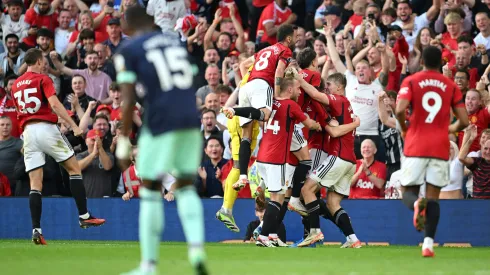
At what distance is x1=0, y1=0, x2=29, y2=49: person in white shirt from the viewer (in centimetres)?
2410

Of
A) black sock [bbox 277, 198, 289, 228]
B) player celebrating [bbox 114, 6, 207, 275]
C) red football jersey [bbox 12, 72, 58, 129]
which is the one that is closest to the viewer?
player celebrating [bbox 114, 6, 207, 275]

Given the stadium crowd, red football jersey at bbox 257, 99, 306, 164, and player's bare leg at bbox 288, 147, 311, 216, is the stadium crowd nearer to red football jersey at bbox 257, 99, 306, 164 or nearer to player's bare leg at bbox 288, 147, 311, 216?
player's bare leg at bbox 288, 147, 311, 216

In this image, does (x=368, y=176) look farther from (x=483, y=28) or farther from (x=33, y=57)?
(x=33, y=57)

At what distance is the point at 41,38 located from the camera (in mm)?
22828

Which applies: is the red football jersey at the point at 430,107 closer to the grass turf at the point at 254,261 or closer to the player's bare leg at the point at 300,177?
the grass turf at the point at 254,261

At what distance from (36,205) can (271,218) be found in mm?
3873

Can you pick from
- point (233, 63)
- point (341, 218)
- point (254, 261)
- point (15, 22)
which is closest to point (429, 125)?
point (254, 261)

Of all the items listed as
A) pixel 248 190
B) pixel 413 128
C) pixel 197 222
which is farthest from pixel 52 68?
pixel 197 222

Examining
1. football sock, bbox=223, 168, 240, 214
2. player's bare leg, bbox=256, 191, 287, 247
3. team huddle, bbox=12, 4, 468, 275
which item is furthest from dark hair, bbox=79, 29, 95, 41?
player's bare leg, bbox=256, 191, 287, 247

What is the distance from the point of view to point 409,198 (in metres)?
12.4

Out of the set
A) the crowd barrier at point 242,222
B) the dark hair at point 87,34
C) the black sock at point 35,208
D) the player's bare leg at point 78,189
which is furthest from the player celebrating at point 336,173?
the dark hair at point 87,34

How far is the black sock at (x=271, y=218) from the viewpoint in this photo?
14.5 meters

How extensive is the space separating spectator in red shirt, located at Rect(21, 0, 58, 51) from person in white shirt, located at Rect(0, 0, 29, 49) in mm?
144

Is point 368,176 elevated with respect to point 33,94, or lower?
lower
